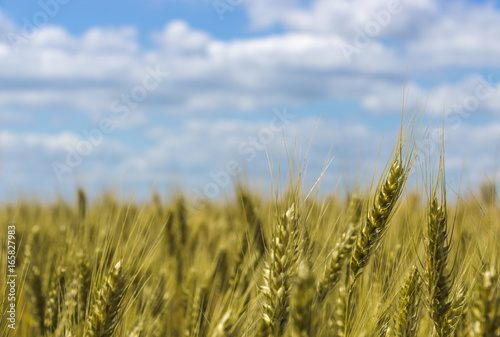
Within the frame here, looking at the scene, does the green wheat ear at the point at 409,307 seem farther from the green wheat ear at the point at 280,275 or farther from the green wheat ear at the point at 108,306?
the green wheat ear at the point at 108,306

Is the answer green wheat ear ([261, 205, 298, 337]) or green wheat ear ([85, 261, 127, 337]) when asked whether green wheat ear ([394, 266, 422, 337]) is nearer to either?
green wheat ear ([261, 205, 298, 337])

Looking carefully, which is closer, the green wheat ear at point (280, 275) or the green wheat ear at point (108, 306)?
the green wheat ear at point (280, 275)

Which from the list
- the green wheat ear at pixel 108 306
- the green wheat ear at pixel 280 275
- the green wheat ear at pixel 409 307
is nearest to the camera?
the green wheat ear at pixel 280 275

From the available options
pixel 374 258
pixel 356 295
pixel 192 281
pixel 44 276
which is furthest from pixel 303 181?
pixel 44 276

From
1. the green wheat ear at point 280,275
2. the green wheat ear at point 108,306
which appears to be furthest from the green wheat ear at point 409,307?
the green wheat ear at point 108,306

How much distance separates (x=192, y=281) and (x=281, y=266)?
2279mm

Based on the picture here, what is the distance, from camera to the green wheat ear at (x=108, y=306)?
7.27 feet

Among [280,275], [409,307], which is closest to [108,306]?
[280,275]

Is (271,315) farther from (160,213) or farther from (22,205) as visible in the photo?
(22,205)

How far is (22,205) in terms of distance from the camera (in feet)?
30.8

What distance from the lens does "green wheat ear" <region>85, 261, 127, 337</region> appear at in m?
2.22

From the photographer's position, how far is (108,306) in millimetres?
2236

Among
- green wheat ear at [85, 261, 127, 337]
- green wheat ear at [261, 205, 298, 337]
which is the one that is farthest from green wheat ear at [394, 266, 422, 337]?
green wheat ear at [85, 261, 127, 337]

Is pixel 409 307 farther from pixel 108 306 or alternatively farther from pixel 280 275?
pixel 108 306
